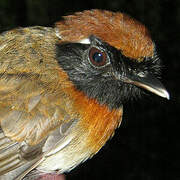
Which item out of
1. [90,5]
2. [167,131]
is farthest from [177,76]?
[90,5]

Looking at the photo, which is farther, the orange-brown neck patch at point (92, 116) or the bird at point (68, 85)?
the orange-brown neck patch at point (92, 116)

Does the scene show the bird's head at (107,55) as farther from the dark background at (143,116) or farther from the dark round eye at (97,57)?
the dark background at (143,116)

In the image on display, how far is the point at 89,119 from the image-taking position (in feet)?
10.9

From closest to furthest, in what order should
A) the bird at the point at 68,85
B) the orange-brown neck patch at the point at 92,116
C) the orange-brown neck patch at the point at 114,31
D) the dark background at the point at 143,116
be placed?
the orange-brown neck patch at the point at 114,31 → the bird at the point at 68,85 → the orange-brown neck patch at the point at 92,116 → the dark background at the point at 143,116

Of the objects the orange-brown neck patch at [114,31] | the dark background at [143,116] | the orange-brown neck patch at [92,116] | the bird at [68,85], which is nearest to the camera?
the orange-brown neck patch at [114,31]

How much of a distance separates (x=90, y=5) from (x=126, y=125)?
14.3 ft

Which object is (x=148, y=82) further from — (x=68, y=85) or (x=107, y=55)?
(x=68, y=85)

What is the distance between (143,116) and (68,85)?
6.20 metres

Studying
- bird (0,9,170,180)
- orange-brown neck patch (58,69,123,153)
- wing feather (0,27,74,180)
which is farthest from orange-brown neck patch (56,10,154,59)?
orange-brown neck patch (58,69,123,153)

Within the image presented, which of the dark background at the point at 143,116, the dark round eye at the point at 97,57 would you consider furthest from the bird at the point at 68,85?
the dark background at the point at 143,116

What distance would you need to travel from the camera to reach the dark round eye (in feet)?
10.1

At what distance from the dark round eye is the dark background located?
423 centimetres

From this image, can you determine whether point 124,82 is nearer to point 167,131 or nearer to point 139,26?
point 139,26

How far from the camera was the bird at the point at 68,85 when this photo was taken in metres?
3.08
